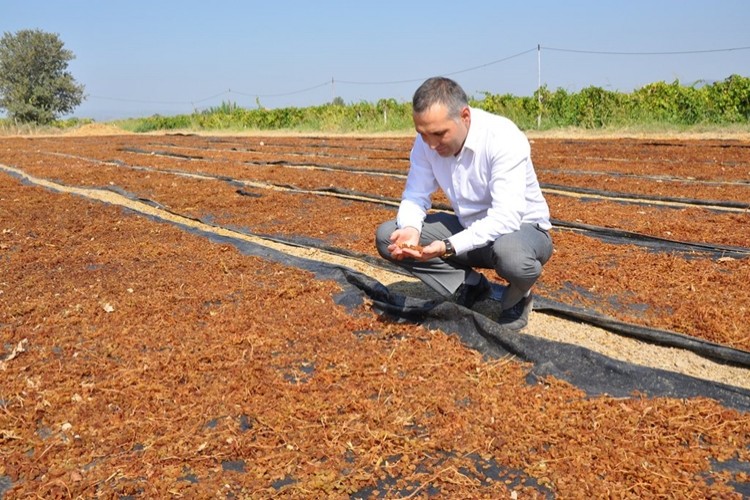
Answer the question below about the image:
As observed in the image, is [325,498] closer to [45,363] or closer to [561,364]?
[561,364]

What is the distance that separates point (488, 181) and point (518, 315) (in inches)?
32.0

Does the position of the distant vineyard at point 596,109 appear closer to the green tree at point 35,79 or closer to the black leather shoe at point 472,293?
the black leather shoe at point 472,293

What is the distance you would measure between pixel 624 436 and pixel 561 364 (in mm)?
607

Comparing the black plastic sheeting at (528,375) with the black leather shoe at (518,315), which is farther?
the black leather shoe at (518,315)

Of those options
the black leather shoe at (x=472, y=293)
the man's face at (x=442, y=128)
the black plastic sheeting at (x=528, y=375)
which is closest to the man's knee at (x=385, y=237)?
the black plastic sheeting at (x=528, y=375)

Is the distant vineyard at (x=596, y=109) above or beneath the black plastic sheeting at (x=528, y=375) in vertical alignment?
above

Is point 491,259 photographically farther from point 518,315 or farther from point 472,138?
point 472,138

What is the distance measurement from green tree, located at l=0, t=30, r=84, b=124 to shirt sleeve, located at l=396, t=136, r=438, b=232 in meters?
44.7

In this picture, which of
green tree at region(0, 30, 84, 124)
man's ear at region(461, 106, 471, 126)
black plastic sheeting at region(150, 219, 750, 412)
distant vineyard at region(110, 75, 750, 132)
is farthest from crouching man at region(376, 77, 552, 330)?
green tree at region(0, 30, 84, 124)

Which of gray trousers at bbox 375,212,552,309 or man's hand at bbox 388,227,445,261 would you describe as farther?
gray trousers at bbox 375,212,552,309

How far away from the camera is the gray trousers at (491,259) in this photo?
312 cm

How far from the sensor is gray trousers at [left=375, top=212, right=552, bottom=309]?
3.12 meters

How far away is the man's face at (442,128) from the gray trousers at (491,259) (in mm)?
547

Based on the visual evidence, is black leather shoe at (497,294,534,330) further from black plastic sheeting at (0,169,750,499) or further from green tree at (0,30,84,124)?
green tree at (0,30,84,124)
